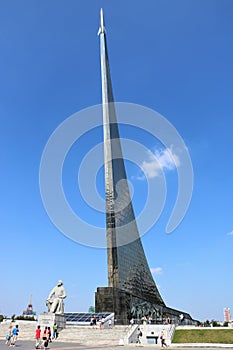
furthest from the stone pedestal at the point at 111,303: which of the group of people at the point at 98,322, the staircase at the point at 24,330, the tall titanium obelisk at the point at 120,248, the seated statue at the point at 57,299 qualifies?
the staircase at the point at 24,330

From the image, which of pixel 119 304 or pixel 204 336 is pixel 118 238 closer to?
pixel 119 304

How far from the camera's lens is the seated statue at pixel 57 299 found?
60.6 feet

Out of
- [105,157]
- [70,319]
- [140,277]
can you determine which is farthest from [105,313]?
[105,157]

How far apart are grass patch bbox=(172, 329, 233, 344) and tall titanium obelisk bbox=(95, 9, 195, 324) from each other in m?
5.81

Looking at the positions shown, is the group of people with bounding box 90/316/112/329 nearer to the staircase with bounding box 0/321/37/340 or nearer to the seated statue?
the seated statue

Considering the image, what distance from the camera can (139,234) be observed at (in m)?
32.7

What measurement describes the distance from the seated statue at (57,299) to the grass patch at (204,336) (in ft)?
19.5

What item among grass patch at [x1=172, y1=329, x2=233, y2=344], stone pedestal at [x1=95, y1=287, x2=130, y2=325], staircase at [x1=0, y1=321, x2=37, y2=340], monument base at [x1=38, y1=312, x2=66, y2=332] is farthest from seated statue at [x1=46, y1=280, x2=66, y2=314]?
grass patch at [x1=172, y1=329, x2=233, y2=344]

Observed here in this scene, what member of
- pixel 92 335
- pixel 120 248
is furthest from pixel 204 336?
pixel 120 248

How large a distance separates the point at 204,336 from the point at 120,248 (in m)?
10.5

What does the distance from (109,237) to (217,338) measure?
1066 centimetres

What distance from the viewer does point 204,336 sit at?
17234 mm

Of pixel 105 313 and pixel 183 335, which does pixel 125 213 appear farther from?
pixel 183 335

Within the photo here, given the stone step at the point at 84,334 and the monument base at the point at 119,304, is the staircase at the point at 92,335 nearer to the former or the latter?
the stone step at the point at 84,334
